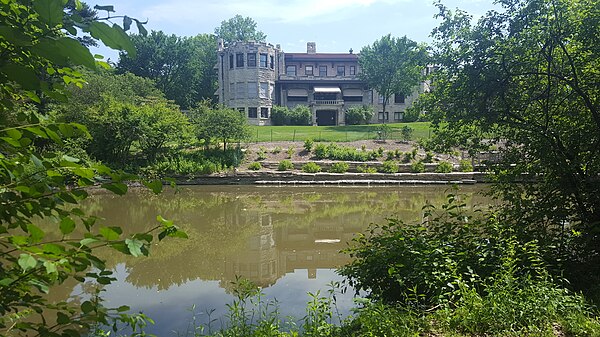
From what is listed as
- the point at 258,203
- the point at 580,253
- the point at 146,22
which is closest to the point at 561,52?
the point at 580,253

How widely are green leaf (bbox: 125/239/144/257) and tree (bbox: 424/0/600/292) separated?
6300 millimetres

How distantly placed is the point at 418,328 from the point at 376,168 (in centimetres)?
2389

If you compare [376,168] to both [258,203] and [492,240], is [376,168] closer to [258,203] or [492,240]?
[258,203]

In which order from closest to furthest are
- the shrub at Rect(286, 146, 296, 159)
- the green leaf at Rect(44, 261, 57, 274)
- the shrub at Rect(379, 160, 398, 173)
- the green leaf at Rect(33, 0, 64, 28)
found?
the green leaf at Rect(44, 261, 57, 274), the green leaf at Rect(33, 0, 64, 28), the shrub at Rect(379, 160, 398, 173), the shrub at Rect(286, 146, 296, 159)

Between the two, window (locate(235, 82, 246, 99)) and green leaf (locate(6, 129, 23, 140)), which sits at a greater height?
window (locate(235, 82, 246, 99))

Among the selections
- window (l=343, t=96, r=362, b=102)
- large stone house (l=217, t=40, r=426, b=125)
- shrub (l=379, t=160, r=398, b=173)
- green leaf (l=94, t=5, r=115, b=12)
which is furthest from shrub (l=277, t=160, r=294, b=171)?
window (l=343, t=96, r=362, b=102)

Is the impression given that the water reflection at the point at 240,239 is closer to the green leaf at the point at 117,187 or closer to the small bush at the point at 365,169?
the green leaf at the point at 117,187

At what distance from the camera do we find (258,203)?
66.2ft

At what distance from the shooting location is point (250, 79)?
49125mm

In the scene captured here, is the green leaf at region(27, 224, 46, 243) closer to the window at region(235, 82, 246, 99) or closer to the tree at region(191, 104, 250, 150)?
the tree at region(191, 104, 250, 150)

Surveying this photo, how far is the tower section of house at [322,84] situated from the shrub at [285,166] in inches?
965

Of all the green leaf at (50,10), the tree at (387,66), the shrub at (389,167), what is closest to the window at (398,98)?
the tree at (387,66)

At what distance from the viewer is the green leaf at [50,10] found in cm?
128

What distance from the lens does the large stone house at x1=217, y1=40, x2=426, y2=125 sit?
1939 inches
